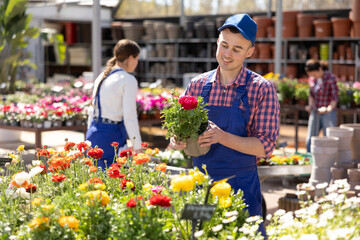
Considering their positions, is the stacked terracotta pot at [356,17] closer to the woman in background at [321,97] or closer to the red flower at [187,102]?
the woman in background at [321,97]

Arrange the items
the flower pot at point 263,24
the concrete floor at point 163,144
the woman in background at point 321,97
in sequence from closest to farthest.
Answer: the concrete floor at point 163,144, the woman in background at point 321,97, the flower pot at point 263,24

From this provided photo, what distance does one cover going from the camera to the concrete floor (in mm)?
5027

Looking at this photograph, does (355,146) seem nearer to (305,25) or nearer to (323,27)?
(323,27)

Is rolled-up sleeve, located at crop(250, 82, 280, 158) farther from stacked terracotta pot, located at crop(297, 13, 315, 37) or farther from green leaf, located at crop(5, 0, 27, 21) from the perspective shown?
stacked terracotta pot, located at crop(297, 13, 315, 37)

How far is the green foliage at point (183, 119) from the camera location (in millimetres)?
1855

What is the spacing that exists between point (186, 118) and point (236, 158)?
0.37m

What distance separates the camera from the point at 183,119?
186cm

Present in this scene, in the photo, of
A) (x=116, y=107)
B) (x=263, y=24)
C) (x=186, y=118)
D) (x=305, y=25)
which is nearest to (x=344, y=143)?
(x=116, y=107)

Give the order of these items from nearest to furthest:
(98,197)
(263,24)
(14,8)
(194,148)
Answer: (98,197), (194,148), (14,8), (263,24)

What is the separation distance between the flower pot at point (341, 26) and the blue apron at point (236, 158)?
848cm

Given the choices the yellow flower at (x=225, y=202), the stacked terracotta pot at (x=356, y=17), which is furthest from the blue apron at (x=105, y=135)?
the stacked terracotta pot at (x=356, y=17)

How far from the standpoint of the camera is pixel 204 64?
40.4 ft

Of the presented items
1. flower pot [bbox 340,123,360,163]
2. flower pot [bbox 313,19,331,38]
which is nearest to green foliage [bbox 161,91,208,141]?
flower pot [bbox 340,123,360,163]

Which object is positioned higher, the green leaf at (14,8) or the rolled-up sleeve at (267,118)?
the green leaf at (14,8)
